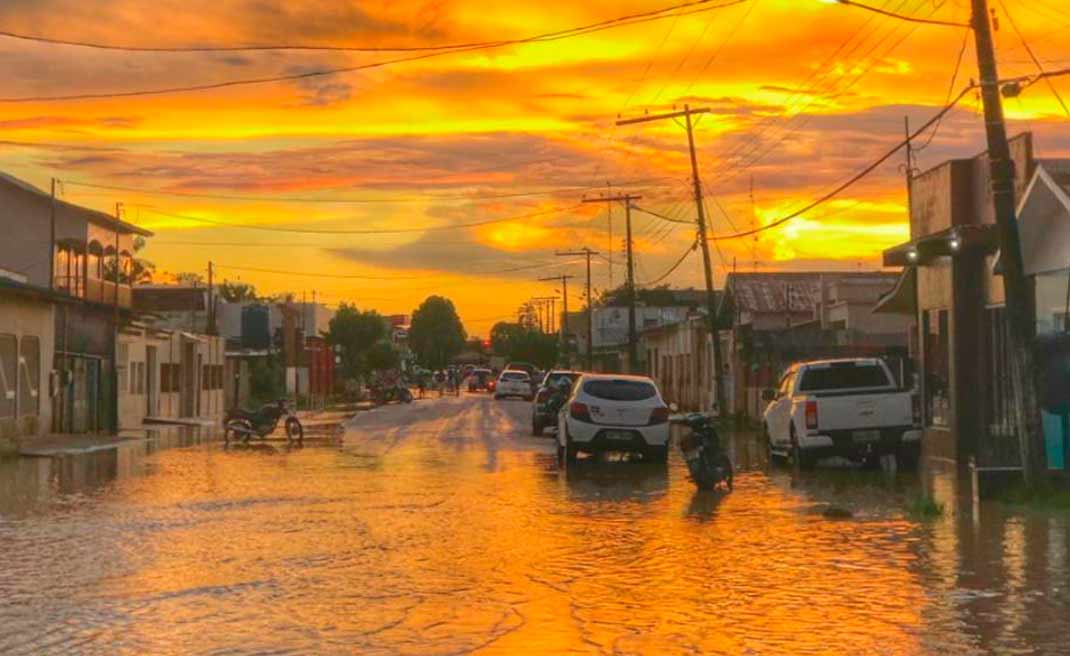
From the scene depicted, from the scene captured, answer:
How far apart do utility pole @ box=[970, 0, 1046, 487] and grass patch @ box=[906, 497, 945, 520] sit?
5.92ft

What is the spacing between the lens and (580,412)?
28.3 metres

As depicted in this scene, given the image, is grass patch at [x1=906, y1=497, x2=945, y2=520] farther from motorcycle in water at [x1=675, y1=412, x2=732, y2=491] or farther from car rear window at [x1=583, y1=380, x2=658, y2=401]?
car rear window at [x1=583, y1=380, x2=658, y2=401]

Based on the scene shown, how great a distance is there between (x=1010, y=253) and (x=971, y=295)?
917 centimetres

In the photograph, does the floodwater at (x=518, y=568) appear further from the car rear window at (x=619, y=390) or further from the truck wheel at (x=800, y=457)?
the car rear window at (x=619, y=390)

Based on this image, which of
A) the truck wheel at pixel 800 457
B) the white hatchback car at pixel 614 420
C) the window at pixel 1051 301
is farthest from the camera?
the white hatchback car at pixel 614 420

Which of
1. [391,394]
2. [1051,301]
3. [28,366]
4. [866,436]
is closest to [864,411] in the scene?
[866,436]

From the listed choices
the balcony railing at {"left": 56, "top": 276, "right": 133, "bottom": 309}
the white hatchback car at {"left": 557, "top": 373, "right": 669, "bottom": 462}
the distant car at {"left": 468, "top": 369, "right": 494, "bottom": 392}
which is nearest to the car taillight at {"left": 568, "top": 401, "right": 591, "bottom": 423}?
the white hatchback car at {"left": 557, "top": 373, "right": 669, "bottom": 462}

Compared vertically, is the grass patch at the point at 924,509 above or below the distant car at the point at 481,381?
below

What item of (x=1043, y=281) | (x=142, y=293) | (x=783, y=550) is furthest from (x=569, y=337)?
(x=783, y=550)

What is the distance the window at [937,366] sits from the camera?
3092cm

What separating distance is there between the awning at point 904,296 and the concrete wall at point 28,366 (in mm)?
22177

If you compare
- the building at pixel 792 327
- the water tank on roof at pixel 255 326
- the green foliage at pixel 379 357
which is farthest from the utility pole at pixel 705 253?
the green foliage at pixel 379 357

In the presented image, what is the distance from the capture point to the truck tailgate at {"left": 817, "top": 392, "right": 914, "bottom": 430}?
26.7 metres

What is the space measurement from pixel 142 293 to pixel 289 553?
56820mm
